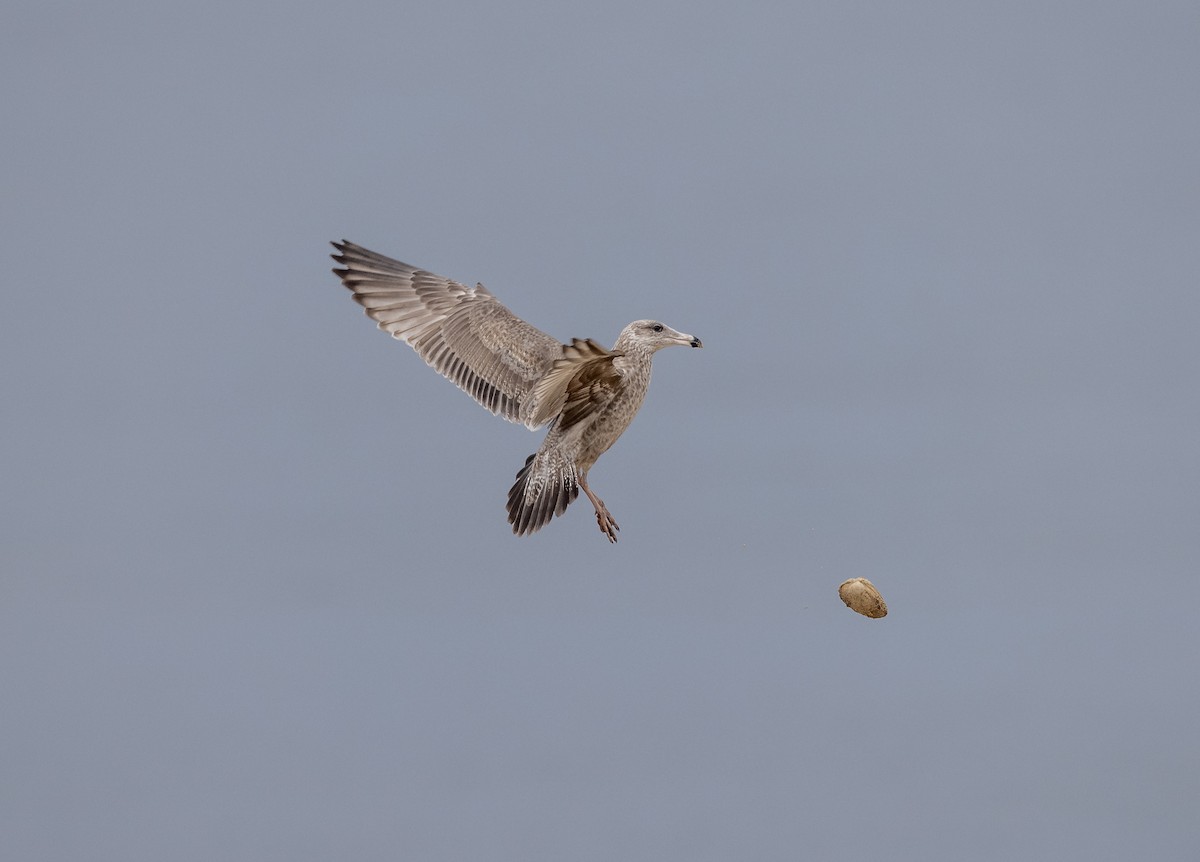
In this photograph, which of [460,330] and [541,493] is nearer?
[541,493]

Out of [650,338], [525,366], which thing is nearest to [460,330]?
[525,366]

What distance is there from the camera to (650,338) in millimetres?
12898

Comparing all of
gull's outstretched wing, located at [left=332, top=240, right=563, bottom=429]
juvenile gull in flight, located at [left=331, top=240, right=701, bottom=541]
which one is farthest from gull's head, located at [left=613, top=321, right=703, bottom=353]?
gull's outstretched wing, located at [left=332, top=240, right=563, bottom=429]

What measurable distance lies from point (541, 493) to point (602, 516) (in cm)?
52

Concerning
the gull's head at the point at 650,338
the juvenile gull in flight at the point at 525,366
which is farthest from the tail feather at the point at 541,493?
the gull's head at the point at 650,338

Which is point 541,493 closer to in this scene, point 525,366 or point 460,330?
point 525,366

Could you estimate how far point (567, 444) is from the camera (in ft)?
41.6

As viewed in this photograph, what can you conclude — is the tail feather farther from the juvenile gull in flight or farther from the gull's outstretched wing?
the gull's outstretched wing

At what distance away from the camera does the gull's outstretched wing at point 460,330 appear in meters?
13.2

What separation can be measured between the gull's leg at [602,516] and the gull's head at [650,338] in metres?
1.08

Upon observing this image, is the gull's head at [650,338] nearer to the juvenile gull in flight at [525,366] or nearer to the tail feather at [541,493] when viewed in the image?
the juvenile gull in flight at [525,366]

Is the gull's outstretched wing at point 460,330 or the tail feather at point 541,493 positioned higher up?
the gull's outstretched wing at point 460,330

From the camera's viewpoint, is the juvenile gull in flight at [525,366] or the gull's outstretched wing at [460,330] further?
the gull's outstretched wing at [460,330]

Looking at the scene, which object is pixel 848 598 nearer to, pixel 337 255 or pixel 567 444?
pixel 567 444
